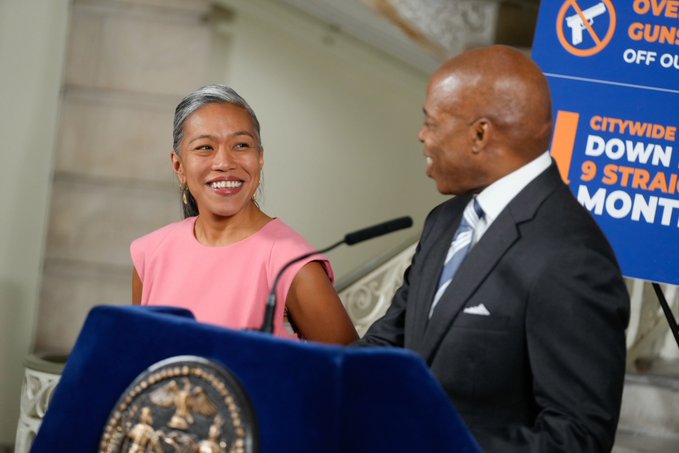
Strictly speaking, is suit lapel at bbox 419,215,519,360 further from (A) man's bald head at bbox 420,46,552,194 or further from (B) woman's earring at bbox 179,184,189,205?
→ (B) woman's earring at bbox 179,184,189,205

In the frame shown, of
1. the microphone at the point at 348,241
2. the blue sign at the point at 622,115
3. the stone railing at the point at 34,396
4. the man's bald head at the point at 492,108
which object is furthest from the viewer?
the stone railing at the point at 34,396

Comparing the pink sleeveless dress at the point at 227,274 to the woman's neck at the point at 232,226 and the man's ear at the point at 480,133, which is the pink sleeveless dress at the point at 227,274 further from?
the man's ear at the point at 480,133

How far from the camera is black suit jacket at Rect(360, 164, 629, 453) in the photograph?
1.38 m

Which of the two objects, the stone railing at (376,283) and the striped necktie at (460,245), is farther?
the stone railing at (376,283)

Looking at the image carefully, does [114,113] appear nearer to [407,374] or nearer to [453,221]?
[453,221]

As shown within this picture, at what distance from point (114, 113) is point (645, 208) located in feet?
10.5

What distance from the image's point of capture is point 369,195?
5.96m

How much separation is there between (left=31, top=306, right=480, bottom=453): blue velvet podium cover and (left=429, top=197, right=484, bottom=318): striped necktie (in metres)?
0.37

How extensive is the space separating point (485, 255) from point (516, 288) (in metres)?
0.08

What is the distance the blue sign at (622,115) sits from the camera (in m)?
2.80

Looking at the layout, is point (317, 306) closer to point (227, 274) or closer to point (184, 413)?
point (227, 274)

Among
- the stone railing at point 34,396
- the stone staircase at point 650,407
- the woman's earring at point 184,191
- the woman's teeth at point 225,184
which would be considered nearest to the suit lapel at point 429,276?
the woman's teeth at point 225,184

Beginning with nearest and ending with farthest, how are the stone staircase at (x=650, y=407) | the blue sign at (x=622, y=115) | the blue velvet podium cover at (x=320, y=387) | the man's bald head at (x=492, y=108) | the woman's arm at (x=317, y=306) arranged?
the blue velvet podium cover at (x=320, y=387), the man's bald head at (x=492, y=108), the woman's arm at (x=317, y=306), the blue sign at (x=622, y=115), the stone staircase at (x=650, y=407)

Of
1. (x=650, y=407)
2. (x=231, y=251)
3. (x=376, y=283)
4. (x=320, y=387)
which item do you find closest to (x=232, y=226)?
(x=231, y=251)
